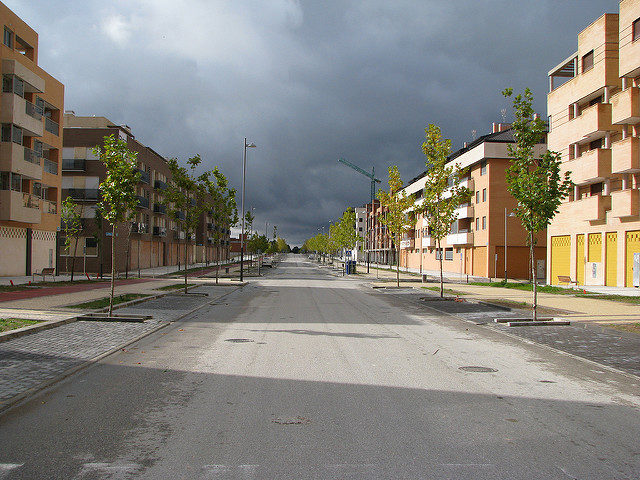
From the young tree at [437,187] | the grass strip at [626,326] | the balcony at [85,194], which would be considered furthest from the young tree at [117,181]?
the balcony at [85,194]

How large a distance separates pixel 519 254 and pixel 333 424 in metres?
46.0

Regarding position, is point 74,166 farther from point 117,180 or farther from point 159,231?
point 117,180

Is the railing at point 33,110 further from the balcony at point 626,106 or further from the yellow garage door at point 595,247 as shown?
the yellow garage door at point 595,247

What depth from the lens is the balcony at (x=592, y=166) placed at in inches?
1194

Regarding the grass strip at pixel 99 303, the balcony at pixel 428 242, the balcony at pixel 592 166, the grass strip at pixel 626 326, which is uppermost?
the balcony at pixel 592 166

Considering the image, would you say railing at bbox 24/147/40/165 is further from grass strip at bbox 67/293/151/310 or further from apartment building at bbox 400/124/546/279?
apartment building at bbox 400/124/546/279

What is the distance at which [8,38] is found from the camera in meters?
33.6

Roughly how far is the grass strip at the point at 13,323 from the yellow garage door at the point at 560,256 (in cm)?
3295

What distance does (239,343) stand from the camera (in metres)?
10.7

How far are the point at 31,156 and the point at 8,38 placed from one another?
304 inches

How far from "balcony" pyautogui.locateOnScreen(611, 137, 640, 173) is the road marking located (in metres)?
30.7

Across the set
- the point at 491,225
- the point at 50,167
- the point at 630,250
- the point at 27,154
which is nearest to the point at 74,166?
the point at 50,167

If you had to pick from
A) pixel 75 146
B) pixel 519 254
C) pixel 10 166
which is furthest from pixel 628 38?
pixel 75 146

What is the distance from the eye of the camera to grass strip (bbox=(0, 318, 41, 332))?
11410 mm
